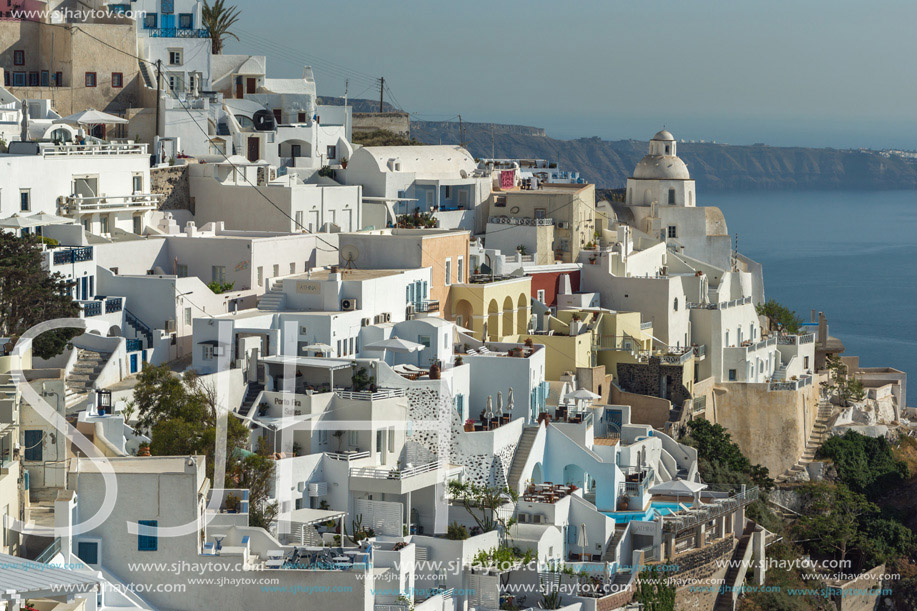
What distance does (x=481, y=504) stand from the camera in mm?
29125

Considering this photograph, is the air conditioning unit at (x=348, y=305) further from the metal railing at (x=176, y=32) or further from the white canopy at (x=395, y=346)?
the metal railing at (x=176, y=32)

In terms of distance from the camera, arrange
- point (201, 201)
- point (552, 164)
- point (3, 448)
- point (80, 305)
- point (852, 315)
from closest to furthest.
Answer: point (3, 448)
point (80, 305)
point (201, 201)
point (552, 164)
point (852, 315)

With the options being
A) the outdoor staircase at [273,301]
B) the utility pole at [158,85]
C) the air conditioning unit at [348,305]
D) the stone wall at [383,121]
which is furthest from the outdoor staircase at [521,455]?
the stone wall at [383,121]

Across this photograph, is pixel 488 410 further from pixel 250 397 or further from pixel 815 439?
pixel 815 439

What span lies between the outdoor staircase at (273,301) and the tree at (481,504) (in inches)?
256

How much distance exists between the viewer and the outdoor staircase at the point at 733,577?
3478 centimetres

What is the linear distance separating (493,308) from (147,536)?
18249 mm

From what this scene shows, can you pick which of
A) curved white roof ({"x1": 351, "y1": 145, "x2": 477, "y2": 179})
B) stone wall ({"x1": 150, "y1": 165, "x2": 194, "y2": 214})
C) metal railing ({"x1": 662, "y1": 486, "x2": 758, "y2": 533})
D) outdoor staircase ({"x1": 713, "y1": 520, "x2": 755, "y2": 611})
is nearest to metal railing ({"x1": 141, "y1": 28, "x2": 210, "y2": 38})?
curved white roof ({"x1": 351, "y1": 145, "x2": 477, "y2": 179})

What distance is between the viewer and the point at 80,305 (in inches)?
1223

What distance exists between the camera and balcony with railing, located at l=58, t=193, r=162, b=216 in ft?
120

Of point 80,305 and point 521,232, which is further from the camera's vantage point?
point 521,232

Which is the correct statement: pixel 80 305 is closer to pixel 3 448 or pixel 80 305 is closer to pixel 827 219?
pixel 3 448

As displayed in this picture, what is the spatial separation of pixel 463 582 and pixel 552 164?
34.4 m

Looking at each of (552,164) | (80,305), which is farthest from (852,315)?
(80,305)
